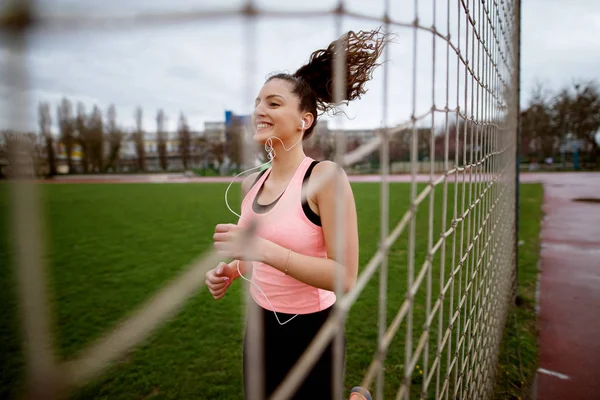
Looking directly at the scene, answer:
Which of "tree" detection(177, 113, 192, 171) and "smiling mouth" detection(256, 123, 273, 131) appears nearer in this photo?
"tree" detection(177, 113, 192, 171)

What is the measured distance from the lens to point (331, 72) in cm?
148

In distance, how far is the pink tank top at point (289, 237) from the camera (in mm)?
1332

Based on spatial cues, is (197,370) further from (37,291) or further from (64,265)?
(64,265)

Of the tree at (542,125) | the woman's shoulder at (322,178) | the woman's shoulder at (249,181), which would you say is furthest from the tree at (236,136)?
the tree at (542,125)

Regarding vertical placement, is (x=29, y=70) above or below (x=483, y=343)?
above

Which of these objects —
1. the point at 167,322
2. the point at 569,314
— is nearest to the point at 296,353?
the point at 167,322

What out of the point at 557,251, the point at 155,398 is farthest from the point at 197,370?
the point at 557,251

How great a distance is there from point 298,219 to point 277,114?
0.34m

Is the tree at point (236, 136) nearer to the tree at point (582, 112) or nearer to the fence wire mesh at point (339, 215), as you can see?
the fence wire mesh at point (339, 215)

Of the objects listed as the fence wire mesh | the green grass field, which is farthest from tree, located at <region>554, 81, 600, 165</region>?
the fence wire mesh

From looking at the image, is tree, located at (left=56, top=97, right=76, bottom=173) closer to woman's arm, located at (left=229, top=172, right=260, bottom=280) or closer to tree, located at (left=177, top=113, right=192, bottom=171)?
tree, located at (left=177, top=113, right=192, bottom=171)

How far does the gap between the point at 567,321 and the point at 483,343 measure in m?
1.85

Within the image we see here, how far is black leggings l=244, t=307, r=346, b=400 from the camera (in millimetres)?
1478

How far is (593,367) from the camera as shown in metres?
3.05
